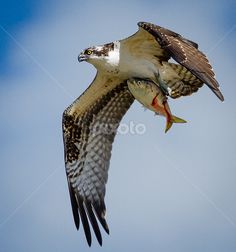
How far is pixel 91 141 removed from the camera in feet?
47.5

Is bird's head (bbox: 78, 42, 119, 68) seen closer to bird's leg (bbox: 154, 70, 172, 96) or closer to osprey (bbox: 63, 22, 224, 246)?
osprey (bbox: 63, 22, 224, 246)

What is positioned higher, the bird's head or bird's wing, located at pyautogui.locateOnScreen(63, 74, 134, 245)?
the bird's head

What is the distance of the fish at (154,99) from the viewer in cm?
1325

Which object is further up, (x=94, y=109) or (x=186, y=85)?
(x=186, y=85)

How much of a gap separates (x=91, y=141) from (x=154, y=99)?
63.9 inches

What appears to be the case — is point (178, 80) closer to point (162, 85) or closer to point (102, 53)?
point (162, 85)

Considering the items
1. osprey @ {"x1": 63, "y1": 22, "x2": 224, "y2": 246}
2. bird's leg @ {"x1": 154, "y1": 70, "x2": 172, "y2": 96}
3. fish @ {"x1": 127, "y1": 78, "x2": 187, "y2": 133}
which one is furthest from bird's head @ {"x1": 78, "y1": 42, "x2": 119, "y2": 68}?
bird's leg @ {"x1": 154, "y1": 70, "x2": 172, "y2": 96}

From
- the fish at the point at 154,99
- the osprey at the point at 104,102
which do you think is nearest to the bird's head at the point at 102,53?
the osprey at the point at 104,102

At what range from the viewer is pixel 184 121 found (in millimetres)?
13078

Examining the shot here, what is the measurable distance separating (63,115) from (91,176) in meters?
1.04

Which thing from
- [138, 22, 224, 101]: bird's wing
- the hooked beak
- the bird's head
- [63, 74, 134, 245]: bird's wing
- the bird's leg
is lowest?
[63, 74, 134, 245]: bird's wing

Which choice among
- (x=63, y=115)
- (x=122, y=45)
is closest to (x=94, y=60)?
(x=122, y=45)

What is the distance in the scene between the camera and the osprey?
1317 centimetres

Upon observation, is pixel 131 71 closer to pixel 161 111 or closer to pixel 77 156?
pixel 161 111
